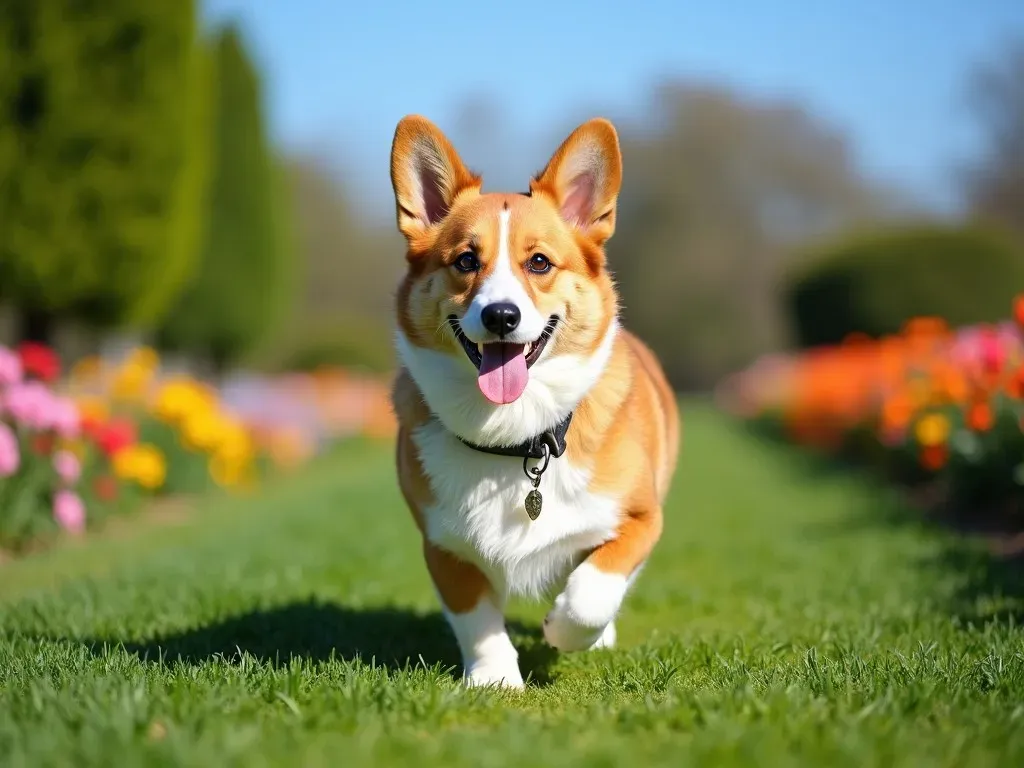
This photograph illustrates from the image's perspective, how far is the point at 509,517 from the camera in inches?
125

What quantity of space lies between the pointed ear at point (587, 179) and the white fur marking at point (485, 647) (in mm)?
1339

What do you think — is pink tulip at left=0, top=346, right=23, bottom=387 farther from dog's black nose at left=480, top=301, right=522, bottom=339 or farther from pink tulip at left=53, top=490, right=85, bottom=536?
dog's black nose at left=480, top=301, right=522, bottom=339

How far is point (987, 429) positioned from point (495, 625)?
394 centimetres

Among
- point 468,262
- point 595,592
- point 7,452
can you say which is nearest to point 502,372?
point 468,262

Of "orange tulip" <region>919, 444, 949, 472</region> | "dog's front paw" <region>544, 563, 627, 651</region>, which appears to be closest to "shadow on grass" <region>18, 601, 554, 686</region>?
"dog's front paw" <region>544, 563, 627, 651</region>

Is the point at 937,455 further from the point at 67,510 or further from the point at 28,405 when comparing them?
the point at 28,405

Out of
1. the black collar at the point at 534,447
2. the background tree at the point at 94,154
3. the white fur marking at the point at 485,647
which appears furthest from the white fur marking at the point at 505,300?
the background tree at the point at 94,154

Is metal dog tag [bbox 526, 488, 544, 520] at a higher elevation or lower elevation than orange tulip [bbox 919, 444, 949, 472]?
higher

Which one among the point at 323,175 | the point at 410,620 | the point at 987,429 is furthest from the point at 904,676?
the point at 323,175

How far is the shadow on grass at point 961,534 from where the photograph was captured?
4125mm

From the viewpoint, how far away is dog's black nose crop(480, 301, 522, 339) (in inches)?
116

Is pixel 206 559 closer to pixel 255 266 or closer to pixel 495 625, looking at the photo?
pixel 495 625

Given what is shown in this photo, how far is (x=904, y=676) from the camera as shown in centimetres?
285

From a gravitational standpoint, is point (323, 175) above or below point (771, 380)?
above
